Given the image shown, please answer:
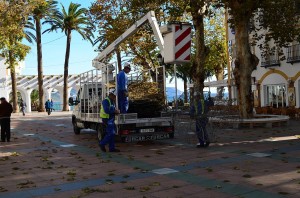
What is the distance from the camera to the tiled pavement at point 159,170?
6.23 m

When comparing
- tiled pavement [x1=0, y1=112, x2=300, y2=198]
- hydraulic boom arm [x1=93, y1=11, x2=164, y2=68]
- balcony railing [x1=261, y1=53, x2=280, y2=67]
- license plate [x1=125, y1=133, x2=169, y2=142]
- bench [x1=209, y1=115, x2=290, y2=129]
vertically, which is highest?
balcony railing [x1=261, y1=53, x2=280, y2=67]

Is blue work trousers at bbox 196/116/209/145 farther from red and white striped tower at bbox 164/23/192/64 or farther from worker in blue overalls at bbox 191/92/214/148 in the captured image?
red and white striped tower at bbox 164/23/192/64

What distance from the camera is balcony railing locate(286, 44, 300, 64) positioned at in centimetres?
2561

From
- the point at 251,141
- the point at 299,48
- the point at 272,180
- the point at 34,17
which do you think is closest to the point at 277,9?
the point at 251,141

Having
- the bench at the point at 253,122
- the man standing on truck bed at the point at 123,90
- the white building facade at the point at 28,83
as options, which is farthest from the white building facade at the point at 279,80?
the white building facade at the point at 28,83

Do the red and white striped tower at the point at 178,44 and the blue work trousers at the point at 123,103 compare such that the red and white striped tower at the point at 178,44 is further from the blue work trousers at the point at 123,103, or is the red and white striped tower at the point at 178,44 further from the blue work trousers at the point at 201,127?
the blue work trousers at the point at 123,103

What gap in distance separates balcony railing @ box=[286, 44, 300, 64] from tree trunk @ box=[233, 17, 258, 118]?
9.39 meters

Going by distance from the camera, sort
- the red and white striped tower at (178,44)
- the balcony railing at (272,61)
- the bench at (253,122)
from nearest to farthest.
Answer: the red and white striped tower at (178,44) → the bench at (253,122) → the balcony railing at (272,61)

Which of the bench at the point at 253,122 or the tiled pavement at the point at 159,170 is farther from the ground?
the bench at the point at 253,122

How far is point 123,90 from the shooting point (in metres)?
11.3

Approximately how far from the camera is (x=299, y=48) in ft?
83.8

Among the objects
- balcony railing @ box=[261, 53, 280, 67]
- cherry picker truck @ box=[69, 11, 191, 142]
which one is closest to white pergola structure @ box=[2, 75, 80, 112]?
balcony railing @ box=[261, 53, 280, 67]

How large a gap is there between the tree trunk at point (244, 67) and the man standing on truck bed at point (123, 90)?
7.67m

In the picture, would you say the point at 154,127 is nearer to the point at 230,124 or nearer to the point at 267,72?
the point at 230,124
